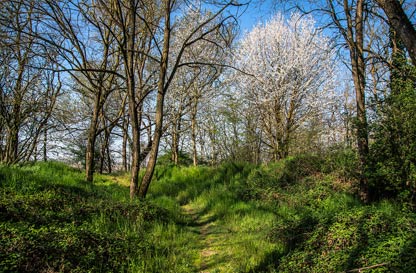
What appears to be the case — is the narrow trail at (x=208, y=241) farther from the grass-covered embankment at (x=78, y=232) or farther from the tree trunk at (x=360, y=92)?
the tree trunk at (x=360, y=92)

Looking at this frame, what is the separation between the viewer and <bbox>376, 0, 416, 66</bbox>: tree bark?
124 inches

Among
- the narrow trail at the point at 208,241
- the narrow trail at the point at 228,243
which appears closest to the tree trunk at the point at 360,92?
the narrow trail at the point at 228,243

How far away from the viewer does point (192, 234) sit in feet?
17.6

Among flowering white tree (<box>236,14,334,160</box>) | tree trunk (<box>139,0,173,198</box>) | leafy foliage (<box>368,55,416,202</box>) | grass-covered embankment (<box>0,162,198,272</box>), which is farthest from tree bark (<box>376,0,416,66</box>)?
flowering white tree (<box>236,14,334,160</box>)

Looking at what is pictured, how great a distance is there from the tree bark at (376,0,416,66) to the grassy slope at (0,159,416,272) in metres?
2.09

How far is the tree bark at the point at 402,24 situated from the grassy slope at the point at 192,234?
6.87 ft

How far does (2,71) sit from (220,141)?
1346cm

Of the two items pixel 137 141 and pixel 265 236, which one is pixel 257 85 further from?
pixel 265 236

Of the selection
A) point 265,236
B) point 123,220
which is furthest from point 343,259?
point 123,220

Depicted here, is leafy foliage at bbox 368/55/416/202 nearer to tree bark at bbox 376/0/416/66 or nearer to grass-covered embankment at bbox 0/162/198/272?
tree bark at bbox 376/0/416/66

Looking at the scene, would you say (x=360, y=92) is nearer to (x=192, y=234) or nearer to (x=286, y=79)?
(x=192, y=234)

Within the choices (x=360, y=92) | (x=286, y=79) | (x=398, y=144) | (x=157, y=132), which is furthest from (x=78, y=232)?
(x=286, y=79)

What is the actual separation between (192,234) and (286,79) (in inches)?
420

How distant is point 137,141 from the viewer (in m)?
6.45
